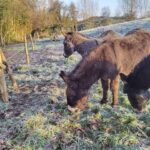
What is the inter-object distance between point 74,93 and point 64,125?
0.58m

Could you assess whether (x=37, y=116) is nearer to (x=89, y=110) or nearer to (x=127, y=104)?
(x=89, y=110)

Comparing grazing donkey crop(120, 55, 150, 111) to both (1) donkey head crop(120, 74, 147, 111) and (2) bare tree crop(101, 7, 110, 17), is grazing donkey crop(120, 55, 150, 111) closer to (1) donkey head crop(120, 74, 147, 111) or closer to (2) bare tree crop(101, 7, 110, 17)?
(1) donkey head crop(120, 74, 147, 111)

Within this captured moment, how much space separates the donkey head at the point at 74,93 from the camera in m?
5.73

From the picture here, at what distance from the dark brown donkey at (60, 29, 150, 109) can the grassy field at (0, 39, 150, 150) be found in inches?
15.6

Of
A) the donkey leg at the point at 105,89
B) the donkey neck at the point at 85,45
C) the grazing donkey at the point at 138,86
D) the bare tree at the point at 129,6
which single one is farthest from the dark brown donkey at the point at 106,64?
the bare tree at the point at 129,6

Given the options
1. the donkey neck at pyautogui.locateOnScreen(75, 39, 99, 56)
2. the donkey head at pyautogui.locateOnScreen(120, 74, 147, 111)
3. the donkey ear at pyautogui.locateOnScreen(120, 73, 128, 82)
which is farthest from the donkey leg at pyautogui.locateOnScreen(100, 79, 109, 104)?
the donkey neck at pyautogui.locateOnScreen(75, 39, 99, 56)

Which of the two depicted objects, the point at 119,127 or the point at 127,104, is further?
the point at 127,104

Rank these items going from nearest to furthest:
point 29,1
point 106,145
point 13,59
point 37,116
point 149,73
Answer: point 106,145 < point 149,73 < point 37,116 < point 13,59 < point 29,1

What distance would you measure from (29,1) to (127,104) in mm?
18529

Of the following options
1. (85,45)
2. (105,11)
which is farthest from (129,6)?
(85,45)

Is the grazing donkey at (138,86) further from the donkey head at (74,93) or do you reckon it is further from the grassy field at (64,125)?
the donkey head at (74,93)

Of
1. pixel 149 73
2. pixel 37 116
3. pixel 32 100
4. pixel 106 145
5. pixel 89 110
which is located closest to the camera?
pixel 106 145

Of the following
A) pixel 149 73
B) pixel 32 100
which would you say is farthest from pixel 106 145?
pixel 32 100

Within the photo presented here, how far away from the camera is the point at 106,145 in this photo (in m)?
5.20
